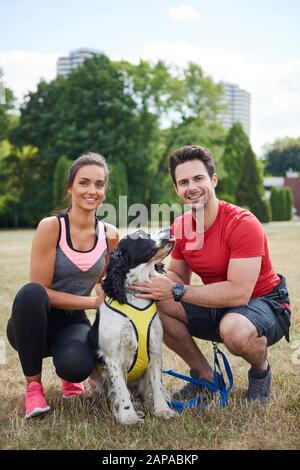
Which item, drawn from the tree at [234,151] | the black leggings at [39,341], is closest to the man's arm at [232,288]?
the black leggings at [39,341]

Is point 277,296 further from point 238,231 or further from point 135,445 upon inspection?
point 135,445

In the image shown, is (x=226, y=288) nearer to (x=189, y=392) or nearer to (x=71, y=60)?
(x=189, y=392)

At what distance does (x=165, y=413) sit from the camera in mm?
3516

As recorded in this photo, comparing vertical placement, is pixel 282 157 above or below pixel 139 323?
above

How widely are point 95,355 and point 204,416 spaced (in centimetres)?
83

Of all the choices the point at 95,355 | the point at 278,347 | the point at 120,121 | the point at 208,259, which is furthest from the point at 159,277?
the point at 120,121

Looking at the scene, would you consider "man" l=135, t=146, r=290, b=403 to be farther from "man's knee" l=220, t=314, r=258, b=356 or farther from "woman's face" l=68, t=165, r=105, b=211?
"woman's face" l=68, t=165, r=105, b=211

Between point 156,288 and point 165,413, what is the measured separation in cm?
81

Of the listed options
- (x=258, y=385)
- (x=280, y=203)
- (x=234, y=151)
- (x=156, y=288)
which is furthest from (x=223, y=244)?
(x=234, y=151)

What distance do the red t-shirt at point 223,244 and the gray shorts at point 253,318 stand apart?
16 centimetres

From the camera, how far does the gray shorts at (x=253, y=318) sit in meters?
3.74

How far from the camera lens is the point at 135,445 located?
3008mm

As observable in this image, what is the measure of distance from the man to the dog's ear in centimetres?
14

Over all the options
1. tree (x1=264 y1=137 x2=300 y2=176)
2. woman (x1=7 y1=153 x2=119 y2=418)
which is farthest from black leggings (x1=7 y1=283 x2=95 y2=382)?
tree (x1=264 y1=137 x2=300 y2=176)
